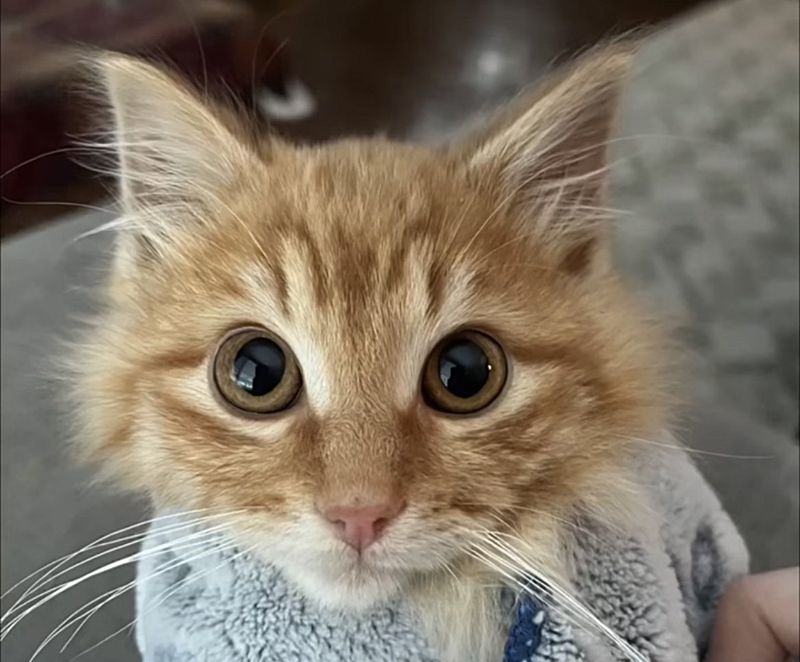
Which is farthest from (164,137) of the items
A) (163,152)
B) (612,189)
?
(612,189)

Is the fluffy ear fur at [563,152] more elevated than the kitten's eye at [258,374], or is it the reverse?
the fluffy ear fur at [563,152]

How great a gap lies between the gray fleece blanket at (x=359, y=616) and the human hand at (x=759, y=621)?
31 mm

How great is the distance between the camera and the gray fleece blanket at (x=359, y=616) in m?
0.82

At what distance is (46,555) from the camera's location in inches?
42.7

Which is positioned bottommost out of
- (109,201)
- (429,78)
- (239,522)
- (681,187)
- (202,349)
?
(239,522)

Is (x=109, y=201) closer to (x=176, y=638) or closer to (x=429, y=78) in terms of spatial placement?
(x=176, y=638)

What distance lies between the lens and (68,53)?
1.23 metres

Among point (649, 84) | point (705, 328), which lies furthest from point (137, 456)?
point (649, 84)

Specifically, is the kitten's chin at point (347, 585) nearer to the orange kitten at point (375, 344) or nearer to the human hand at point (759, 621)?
the orange kitten at point (375, 344)

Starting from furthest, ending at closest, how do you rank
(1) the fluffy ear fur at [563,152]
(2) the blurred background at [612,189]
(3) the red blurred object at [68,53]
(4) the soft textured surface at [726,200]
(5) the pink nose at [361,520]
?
(4) the soft textured surface at [726,200] < (3) the red blurred object at [68,53] < (2) the blurred background at [612,189] < (1) the fluffy ear fur at [563,152] < (5) the pink nose at [361,520]

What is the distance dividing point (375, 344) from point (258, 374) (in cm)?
10

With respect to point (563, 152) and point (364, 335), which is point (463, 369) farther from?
point (563, 152)

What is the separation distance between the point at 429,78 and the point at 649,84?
1.04m

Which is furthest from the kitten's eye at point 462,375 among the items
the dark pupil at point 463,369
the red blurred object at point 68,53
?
the red blurred object at point 68,53
